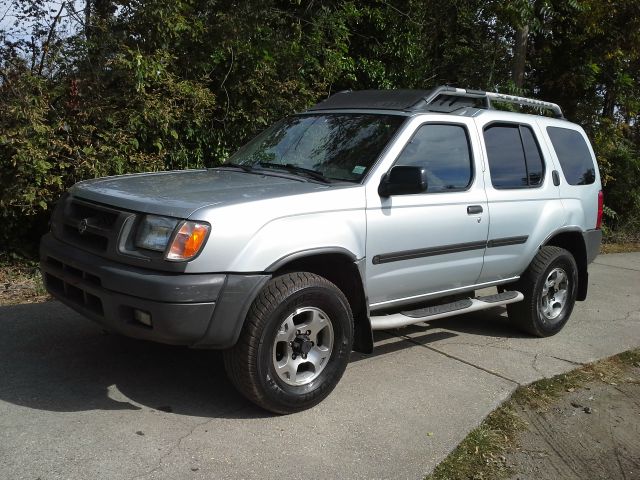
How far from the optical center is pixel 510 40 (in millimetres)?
11656

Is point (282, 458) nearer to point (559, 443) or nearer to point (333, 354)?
point (333, 354)

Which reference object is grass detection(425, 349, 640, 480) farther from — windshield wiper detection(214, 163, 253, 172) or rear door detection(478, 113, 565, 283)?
windshield wiper detection(214, 163, 253, 172)

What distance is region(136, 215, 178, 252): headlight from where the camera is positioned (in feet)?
11.5

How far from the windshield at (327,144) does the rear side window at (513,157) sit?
3.31 ft

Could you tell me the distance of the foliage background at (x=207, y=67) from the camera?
686cm

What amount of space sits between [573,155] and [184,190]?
3.95 metres

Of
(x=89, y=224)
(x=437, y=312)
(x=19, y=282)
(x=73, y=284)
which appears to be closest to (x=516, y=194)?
(x=437, y=312)

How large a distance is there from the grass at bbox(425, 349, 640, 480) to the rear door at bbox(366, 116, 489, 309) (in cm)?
96

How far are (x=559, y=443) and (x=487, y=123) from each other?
8.28ft

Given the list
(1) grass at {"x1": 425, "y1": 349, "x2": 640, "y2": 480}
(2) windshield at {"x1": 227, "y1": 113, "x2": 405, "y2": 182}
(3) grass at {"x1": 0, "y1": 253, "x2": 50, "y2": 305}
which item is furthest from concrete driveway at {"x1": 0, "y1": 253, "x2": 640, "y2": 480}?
(2) windshield at {"x1": 227, "y1": 113, "x2": 405, "y2": 182}

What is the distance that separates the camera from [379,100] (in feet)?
16.6

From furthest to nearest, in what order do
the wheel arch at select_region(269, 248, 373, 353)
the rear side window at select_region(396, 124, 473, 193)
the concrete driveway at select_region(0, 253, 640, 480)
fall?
the rear side window at select_region(396, 124, 473, 193), the wheel arch at select_region(269, 248, 373, 353), the concrete driveway at select_region(0, 253, 640, 480)

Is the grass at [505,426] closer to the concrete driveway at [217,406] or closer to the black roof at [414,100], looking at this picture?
the concrete driveway at [217,406]

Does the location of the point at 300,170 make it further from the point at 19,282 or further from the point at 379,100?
the point at 19,282
